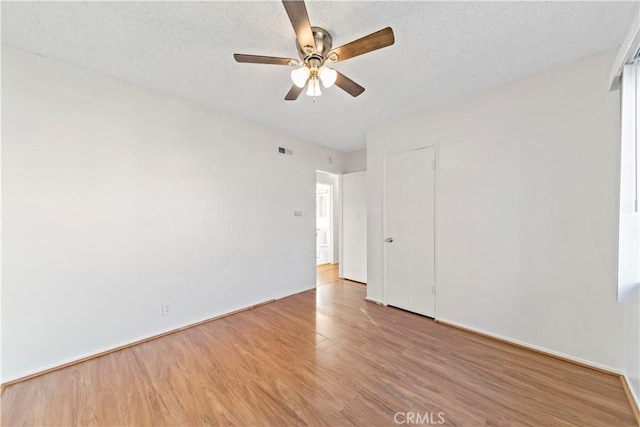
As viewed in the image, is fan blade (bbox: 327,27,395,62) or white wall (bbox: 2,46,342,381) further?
white wall (bbox: 2,46,342,381)

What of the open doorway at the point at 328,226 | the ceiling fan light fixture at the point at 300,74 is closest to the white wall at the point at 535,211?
the ceiling fan light fixture at the point at 300,74

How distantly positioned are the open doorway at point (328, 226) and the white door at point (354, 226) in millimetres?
836

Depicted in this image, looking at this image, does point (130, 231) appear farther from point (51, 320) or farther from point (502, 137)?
point (502, 137)

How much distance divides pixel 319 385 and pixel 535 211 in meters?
2.39

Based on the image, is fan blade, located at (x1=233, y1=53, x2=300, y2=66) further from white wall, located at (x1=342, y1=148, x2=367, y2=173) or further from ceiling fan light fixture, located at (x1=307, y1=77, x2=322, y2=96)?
white wall, located at (x1=342, y1=148, x2=367, y2=173)

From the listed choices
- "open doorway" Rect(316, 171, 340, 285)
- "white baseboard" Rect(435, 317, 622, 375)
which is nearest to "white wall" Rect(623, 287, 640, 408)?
"white baseboard" Rect(435, 317, 622, 375)

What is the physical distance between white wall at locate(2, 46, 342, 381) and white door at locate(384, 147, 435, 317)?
5.84 ft

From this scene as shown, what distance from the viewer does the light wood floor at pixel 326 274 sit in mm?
4617

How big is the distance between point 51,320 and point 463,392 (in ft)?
10.6

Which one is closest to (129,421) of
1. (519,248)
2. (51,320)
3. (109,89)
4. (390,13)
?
(51,320)

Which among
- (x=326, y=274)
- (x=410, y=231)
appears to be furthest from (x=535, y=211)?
(x=326, y=274)

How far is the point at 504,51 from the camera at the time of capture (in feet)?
6.19

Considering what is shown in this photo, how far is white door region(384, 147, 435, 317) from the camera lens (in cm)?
289

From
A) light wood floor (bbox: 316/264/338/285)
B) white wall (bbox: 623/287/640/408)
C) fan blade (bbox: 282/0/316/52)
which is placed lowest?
light wood floor (bbox: 316/264/338/285)
